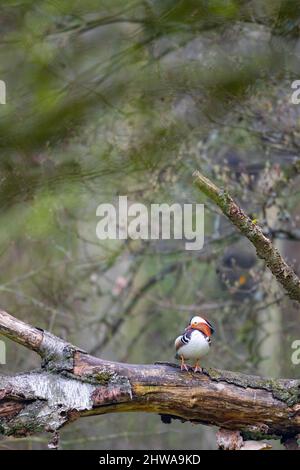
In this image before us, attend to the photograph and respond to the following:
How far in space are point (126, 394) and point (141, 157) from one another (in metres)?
2.91

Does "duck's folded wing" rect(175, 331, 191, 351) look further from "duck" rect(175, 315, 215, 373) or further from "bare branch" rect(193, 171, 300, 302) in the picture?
"bare branch" rect(193, 171, 300, 302)

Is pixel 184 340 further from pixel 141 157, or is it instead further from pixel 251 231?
pixel 141 157

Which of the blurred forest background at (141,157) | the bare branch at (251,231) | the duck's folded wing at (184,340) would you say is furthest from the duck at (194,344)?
the blurred forest background at (141,157)

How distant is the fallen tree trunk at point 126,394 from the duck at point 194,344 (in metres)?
0.08

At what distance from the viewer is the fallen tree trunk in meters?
3.73

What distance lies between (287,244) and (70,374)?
5.60 metres

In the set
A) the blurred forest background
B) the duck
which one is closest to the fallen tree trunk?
the duck

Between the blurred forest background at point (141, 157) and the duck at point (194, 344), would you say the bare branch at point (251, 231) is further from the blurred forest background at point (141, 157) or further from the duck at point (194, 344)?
the blurred forest background at point (141, 157)

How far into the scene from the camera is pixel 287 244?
29.9ft
